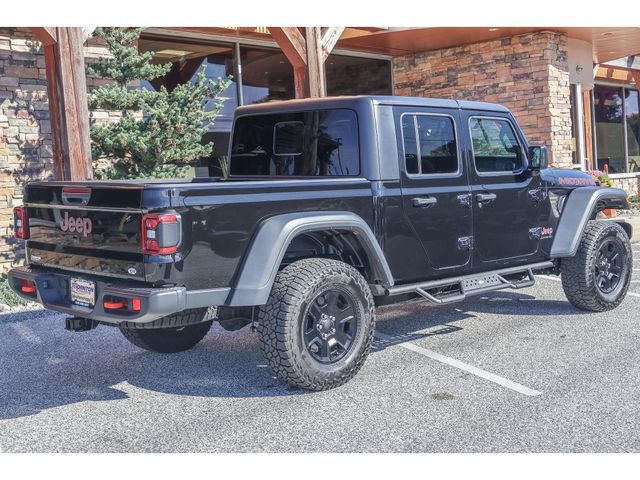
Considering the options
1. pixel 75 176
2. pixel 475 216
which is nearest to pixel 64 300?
pixel 475 216

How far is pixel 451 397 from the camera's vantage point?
4.45 metres

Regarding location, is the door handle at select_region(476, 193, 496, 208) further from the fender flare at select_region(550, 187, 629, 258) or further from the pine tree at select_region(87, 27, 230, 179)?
the pine tree at select_region(87, 27, 230, 179)

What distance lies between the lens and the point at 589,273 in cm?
655

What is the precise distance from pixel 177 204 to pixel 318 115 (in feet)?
5.64

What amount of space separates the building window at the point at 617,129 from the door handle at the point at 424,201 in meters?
15.5

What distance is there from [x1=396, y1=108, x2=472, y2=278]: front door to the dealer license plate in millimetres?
2150

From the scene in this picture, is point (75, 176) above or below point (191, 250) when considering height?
above

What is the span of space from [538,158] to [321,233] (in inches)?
91.8

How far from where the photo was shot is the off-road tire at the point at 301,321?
4.39m

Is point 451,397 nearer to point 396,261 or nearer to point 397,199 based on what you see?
point 396,261

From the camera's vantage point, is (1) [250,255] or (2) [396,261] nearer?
(1) [250,255]

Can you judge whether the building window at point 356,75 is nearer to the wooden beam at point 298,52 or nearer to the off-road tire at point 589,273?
the wooden beam at point 298,52

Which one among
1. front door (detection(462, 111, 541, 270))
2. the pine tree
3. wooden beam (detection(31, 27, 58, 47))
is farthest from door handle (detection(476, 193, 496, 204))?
wooden beam (detection(31, 27, 58, 47))

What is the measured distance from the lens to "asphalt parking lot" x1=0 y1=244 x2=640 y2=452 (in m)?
3.79
